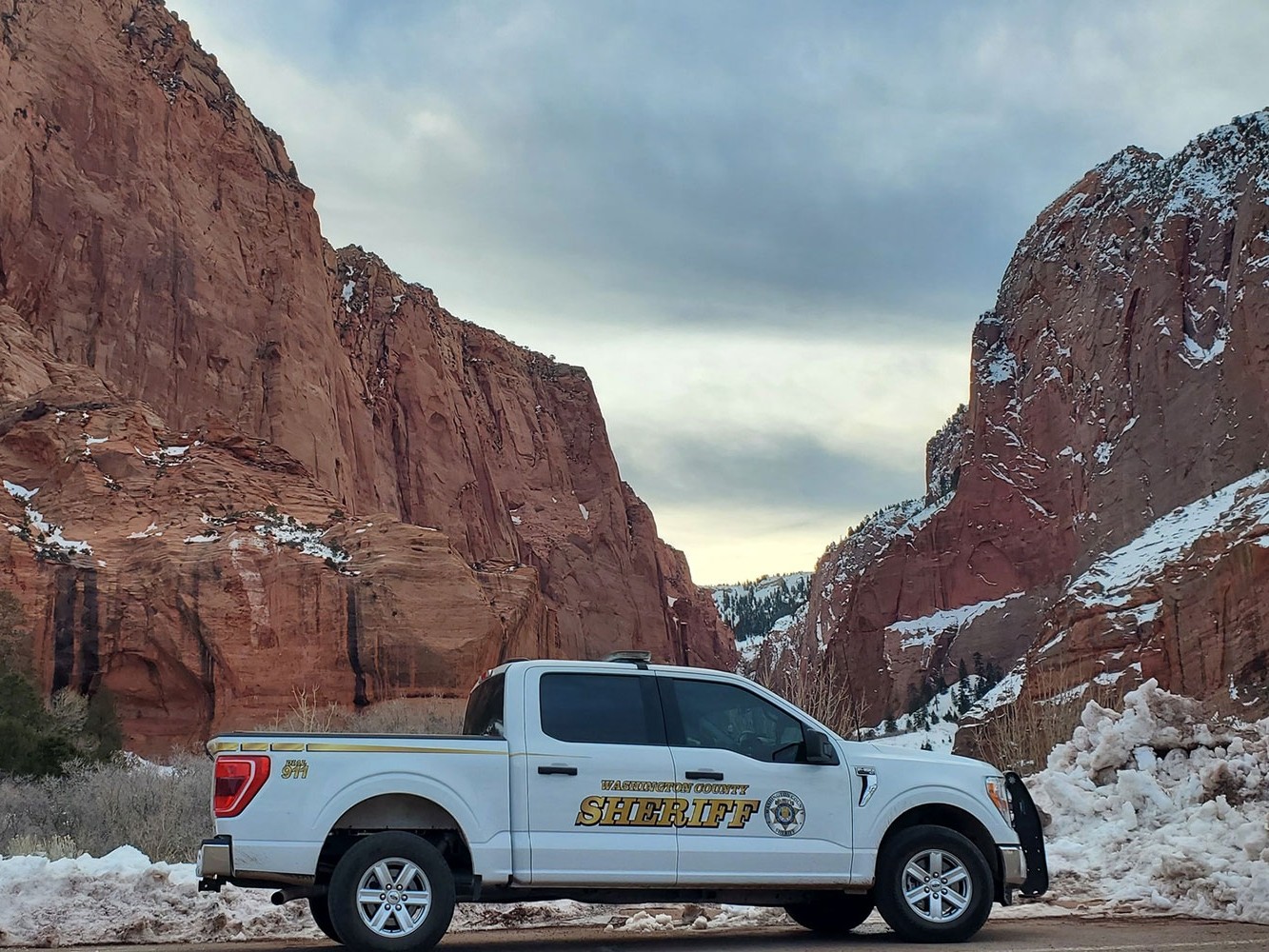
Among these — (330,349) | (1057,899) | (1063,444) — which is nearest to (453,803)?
(1057,899)

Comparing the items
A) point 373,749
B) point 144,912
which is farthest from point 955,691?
point 373,749

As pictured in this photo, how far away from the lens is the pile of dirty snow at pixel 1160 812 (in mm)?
10337

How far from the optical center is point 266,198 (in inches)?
2504

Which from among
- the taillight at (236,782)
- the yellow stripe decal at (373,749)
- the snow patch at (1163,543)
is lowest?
the taillight at (236,782)

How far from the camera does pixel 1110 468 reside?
303 feet

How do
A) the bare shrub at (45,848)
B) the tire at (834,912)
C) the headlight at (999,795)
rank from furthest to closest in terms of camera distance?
the bare shrub at (45,848), the tire at (834,912), the headlight at (999,795)

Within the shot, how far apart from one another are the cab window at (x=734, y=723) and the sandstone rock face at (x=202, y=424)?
32849mm

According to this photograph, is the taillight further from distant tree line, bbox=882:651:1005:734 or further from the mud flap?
distant tree line, bbox=882:651:1005:734

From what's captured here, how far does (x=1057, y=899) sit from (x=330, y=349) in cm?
5883

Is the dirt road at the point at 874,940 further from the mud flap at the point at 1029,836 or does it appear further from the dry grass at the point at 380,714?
the dry grass at the point at 380,714

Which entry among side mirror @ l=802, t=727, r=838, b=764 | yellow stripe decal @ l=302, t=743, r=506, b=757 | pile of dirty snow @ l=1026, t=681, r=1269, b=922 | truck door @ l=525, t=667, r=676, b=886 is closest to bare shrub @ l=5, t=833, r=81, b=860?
yellow stripe decal @ l=302, t=743, r=506, b=757

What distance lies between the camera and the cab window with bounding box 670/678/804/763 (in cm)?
921

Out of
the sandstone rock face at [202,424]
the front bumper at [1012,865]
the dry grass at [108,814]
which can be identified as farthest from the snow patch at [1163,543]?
the front bumper at [1012,865]

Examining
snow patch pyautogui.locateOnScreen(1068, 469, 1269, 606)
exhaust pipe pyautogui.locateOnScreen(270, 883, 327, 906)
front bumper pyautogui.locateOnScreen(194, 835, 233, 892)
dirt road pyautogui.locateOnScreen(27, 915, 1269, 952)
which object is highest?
snow patch pyautogui.locateOnScreen(1068, 469, 1269, 606)
